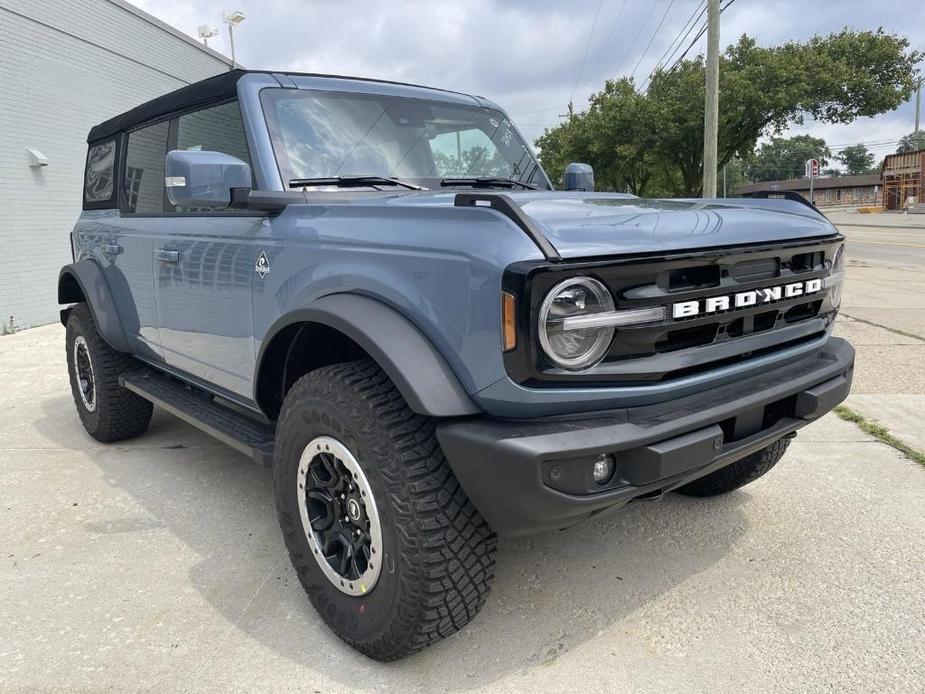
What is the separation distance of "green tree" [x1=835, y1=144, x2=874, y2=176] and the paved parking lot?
5416 inches

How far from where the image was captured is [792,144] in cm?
11188

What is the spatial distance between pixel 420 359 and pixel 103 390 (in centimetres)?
304

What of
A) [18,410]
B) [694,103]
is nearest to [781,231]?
[18,410]

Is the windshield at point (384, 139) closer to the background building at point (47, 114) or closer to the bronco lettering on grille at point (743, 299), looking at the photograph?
the bronco lettering on grille at point (743, 299)

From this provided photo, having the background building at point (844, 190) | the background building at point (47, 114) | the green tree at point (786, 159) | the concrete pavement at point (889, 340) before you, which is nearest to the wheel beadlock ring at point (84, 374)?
the concrete pavement at point (889, 340)

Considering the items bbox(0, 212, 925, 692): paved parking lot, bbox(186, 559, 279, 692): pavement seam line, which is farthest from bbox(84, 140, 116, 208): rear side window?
bbox(186, 559, 279, 692): pavement seam line

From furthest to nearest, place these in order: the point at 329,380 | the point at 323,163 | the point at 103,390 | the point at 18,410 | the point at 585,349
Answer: the point at 18,410 → the point at 103,390 → the point at 323,163 → the point at 329,380 → the point at 585,349

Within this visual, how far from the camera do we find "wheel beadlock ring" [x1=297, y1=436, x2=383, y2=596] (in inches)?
84.1

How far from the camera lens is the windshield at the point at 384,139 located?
283 cm

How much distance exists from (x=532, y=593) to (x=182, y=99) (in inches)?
111

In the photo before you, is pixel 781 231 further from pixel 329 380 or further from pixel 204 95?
pixel 204 95

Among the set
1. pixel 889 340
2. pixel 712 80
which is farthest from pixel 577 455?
pixel 712 80

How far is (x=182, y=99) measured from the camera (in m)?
3.44

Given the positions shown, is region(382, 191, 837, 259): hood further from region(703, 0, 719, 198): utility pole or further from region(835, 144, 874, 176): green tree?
region(835, 144, 874, 176): green tree
